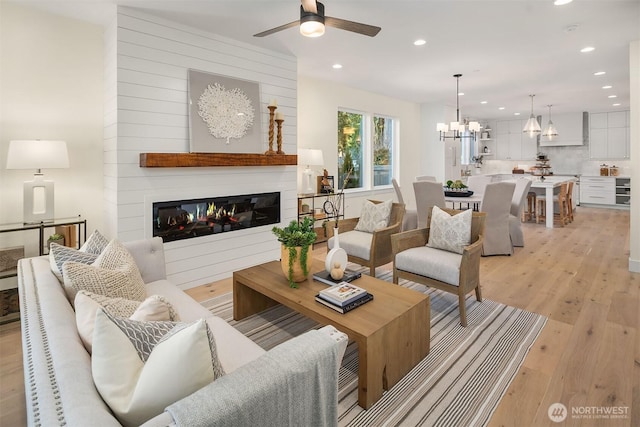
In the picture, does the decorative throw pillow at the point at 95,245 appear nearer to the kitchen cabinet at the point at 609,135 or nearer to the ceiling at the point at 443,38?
the ceiling at the point at 443,38

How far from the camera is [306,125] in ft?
18.0

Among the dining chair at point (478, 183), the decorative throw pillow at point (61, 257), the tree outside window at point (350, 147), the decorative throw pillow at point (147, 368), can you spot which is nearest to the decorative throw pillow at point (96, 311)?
the decorative throw pillow at point (147, 368)

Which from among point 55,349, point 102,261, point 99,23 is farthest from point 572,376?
point 99,23

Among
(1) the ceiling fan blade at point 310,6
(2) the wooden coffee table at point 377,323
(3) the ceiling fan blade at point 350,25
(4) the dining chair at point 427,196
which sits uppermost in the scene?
(1) the ceiling fan blade at point 310,6

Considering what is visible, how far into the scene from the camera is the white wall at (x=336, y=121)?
18.1 ft

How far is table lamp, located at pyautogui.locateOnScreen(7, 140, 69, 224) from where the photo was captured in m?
2.72

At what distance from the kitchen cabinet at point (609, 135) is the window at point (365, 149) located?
19.8 ft

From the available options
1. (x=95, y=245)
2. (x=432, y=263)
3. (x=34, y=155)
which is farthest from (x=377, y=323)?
(x=34, y=155)

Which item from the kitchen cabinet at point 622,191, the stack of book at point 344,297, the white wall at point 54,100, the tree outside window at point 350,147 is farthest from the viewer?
the kitchen cabinet at point 622,191

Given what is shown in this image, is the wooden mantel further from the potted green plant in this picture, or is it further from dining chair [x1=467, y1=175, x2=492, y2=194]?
dining chair [x1=467, y1=175, x2=492, y2=194]

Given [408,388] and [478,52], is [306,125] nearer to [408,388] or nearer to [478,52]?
[478,52]

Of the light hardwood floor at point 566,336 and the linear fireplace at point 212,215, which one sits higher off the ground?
the linear fireplace at point 212,215

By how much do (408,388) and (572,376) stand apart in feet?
Answer: 3.33

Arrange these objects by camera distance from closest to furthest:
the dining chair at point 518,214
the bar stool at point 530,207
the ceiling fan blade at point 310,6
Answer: the ceiling fan blade at point 310,6 < the dining chair at point 518,214 < the bar stool at point 530,207
